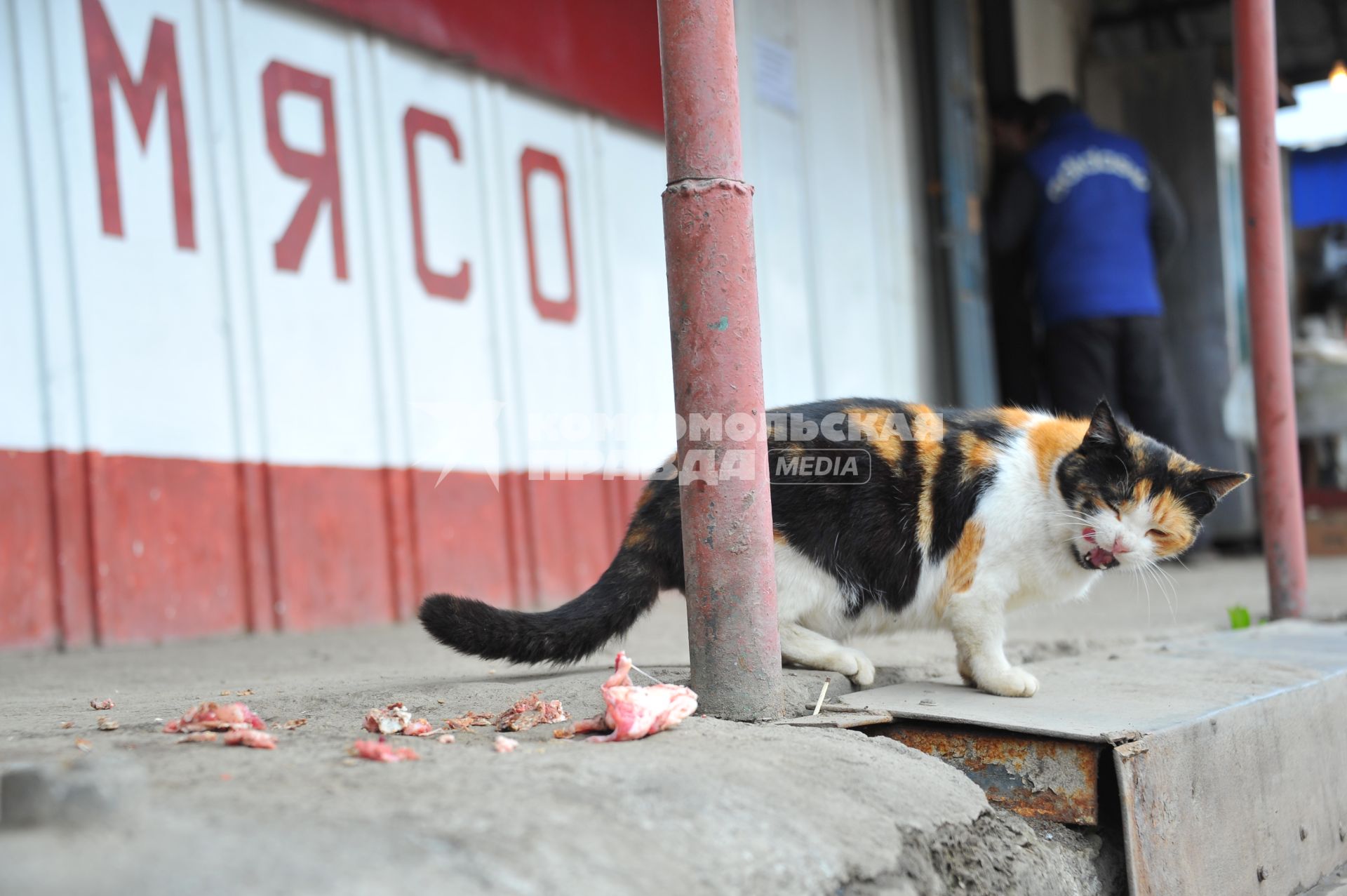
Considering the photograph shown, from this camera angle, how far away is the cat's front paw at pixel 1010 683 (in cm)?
231

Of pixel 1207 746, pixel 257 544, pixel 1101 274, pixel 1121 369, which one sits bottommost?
pixel 1207 746

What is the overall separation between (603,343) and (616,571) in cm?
289

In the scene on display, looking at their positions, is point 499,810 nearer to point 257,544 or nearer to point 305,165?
point 257,544

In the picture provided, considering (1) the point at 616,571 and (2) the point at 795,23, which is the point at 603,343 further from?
(1) the point at 616,571

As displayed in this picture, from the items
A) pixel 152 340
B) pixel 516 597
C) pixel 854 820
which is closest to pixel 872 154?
pixel 516 597

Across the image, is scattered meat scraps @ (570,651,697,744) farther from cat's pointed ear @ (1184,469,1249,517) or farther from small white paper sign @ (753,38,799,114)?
small white paper sign @ (753,38,799,114)

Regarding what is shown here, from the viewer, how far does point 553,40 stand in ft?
16.4

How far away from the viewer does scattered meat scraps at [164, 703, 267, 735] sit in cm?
171

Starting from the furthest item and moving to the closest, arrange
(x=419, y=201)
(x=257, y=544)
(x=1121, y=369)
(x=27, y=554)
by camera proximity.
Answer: (x=1121, y=369), (x=419, y=201), (x=257, y=544), (x=27, y=554)

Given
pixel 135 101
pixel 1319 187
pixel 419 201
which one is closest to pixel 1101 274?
pixel 419 201

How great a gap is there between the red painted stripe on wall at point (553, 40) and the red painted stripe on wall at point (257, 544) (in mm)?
1658

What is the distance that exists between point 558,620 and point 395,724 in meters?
0.52

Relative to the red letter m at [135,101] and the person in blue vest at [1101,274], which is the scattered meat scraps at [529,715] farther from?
the person in blue vest at [1101,274]

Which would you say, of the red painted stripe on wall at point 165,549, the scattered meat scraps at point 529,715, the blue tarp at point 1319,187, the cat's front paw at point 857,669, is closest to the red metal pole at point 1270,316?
the cat's front paw at point 857,669
